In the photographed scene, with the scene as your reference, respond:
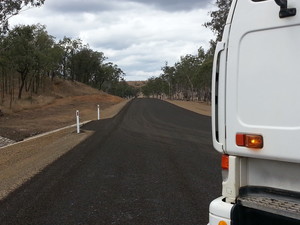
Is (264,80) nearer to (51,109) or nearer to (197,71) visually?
(51,109)

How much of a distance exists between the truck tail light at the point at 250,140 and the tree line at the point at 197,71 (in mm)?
31621

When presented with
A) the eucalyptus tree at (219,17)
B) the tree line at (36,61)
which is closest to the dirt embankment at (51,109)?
the tree line at (36,61)

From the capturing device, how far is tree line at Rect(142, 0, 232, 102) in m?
38.1

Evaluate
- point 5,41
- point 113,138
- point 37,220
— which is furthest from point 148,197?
point 5,41

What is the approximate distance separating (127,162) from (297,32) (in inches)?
319

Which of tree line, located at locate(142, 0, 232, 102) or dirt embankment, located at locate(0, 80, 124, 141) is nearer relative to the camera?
dirt embankment, located at locate(0, 80, 124, 141)

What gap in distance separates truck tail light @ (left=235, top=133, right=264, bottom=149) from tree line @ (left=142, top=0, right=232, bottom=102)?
31.6 metres

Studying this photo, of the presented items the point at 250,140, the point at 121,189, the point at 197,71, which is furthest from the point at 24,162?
the point at 197,71

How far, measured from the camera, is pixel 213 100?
145 inches

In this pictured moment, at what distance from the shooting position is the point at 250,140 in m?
3.29

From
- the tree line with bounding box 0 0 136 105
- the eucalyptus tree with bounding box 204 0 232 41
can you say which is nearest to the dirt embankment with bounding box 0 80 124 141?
the tree line with bounding box 0 0 136 105

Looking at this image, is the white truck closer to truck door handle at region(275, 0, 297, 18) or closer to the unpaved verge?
truck door handle at region(275, 0, 297, 18)

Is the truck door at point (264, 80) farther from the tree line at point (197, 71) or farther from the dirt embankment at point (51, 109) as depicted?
the tree line at point (197, 71)

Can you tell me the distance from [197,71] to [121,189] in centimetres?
6116
